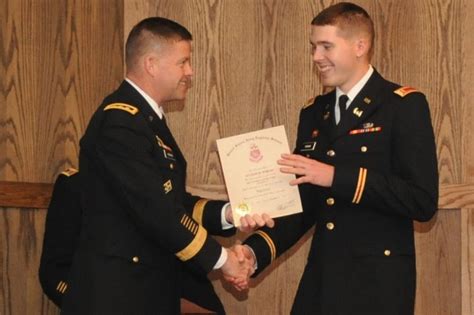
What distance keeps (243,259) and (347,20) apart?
1.02 metres

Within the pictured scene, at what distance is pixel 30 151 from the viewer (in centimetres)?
445

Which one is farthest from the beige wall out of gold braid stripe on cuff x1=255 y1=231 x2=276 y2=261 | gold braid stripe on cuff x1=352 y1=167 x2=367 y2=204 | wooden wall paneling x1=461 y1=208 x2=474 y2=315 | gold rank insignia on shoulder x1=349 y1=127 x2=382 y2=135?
gold braid stripe on cuff x1=352 y1=167 x2=367 y2=204

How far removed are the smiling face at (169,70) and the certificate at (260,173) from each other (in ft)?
0.99

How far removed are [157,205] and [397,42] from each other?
1832 millimetres

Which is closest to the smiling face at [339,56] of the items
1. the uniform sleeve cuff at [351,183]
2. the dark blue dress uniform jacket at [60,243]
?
the uniform sleeve cuff at [351,183]

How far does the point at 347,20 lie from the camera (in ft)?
12.0

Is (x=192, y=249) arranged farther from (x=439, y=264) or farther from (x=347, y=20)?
(x=439, y=264)

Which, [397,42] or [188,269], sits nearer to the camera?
[188,269]

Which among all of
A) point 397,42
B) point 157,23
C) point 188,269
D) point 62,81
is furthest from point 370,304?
point 62,81

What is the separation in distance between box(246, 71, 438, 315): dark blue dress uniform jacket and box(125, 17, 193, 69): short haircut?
0.74 m

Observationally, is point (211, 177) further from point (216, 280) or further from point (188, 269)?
point (188, 269)

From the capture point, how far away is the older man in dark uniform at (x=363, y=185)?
3287 mm

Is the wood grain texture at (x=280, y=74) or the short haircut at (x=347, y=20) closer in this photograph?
the short haircut at (x=347, y=20)

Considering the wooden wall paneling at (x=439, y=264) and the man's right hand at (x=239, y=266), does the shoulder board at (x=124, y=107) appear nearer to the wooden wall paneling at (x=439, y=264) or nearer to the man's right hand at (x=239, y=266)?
the man's right hand at (x=239, y=266)
